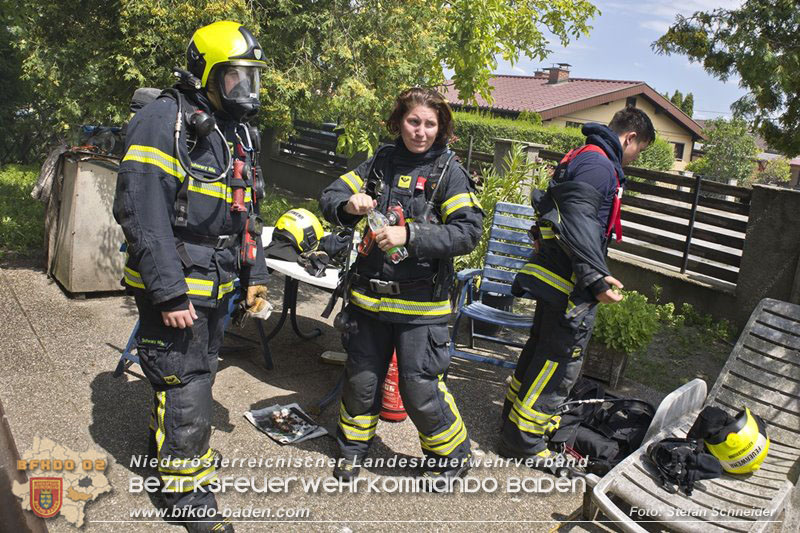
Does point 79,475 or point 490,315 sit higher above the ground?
point 490,315

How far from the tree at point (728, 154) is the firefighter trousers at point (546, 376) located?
84.5 feet

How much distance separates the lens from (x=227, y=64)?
10.2 feet

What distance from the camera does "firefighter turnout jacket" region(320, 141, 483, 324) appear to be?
11.2 feet

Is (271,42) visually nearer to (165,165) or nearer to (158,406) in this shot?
(165,165)

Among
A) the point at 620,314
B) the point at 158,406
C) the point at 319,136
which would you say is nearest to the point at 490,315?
the point at 620,314

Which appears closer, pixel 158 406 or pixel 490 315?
pixel 158 406

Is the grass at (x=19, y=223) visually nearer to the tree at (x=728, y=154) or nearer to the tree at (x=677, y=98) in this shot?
the tree at (x=728, y=154)

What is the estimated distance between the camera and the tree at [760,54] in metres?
4.41

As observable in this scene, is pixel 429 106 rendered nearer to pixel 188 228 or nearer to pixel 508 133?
pixel 188 228

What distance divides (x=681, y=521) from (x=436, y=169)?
218cm

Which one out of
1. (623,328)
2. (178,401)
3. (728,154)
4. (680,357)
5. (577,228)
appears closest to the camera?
(178,401)

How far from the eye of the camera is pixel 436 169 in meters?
3.52

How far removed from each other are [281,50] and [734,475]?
16.0ft

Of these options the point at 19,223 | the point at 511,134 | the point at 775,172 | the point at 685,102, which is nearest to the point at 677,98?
the point at 685,102
